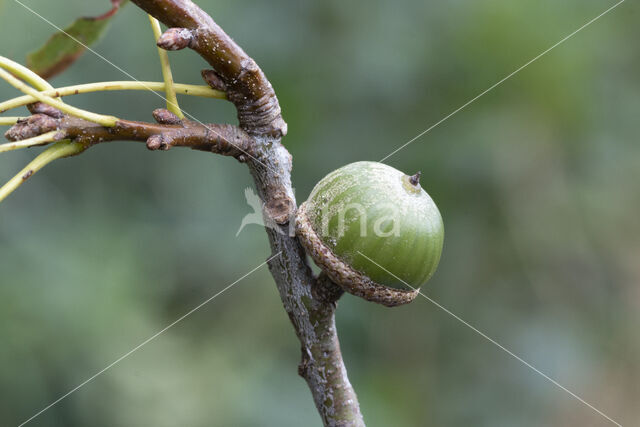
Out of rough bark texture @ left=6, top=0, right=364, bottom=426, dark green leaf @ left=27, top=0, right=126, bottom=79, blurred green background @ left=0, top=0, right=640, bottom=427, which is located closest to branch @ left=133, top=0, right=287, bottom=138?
rough bark texture @ left=6, top=0, right=364, bottom=426

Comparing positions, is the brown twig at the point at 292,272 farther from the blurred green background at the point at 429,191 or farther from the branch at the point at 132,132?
the blurred green background at the point at 429,191

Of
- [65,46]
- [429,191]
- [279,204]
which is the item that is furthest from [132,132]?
[429,191]

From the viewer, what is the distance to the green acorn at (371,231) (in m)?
1.04

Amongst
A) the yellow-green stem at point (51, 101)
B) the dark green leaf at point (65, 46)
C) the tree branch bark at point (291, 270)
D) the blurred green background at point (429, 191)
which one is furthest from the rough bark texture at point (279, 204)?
the blurred green background at point (429, 191)

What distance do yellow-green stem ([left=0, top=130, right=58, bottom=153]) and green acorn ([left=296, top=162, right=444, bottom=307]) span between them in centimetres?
44

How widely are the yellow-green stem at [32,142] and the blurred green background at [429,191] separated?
4.87ft

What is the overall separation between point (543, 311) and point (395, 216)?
1.70m

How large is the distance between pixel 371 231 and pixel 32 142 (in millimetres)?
561

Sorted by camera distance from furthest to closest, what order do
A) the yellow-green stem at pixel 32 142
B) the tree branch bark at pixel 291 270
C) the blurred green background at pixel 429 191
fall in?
the blurred green background at pixel 429 191 < the tree branch bark at pixel 291 270 < the yellow-green stem at pixel 32 142

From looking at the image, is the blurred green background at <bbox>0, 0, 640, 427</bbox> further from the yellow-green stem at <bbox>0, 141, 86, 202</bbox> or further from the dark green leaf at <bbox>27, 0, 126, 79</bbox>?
the yellow-green stem at <bbox>0, 141, 86, 202</bbox>

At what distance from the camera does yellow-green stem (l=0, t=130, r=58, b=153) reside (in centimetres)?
85

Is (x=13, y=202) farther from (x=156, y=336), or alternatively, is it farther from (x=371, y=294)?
(x=371, y=294)

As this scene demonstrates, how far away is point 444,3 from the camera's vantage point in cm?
249

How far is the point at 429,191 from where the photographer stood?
241 centimetres
